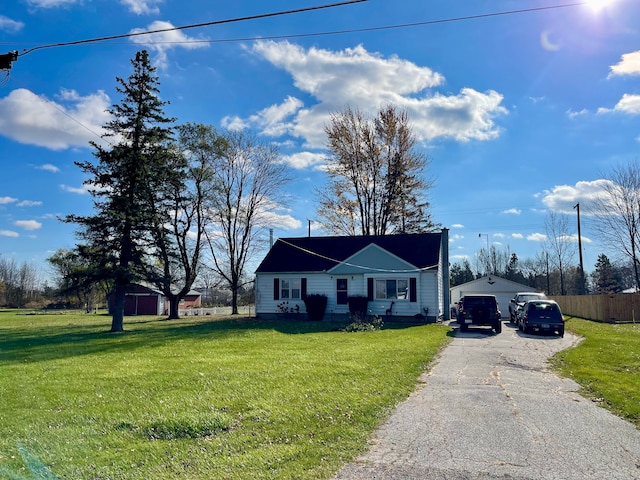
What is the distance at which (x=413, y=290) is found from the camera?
88.0 ft

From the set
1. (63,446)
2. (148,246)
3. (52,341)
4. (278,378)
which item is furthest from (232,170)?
(63,446)

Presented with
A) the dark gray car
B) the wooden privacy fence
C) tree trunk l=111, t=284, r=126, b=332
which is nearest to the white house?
the dark gray car

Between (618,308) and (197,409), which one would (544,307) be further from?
(197,409)

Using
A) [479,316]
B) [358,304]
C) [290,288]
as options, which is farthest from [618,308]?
[290,288]

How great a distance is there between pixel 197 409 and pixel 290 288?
74.2 feet

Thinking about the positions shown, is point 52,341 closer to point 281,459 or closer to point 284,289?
point 284,289

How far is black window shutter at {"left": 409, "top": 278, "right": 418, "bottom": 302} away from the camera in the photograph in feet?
87.8

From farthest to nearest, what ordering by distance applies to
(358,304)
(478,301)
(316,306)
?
(316,306) < (358,304) < (478,301)

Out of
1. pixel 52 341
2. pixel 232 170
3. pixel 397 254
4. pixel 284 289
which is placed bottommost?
pixel 52 341

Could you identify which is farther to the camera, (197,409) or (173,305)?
(173,305)

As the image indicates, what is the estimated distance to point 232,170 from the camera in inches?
1534

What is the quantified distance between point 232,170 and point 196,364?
28728 mm

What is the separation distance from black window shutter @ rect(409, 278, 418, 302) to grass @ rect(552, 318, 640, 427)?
9.65m

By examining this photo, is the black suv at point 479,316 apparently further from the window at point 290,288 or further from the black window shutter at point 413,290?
the window at point 290,288
